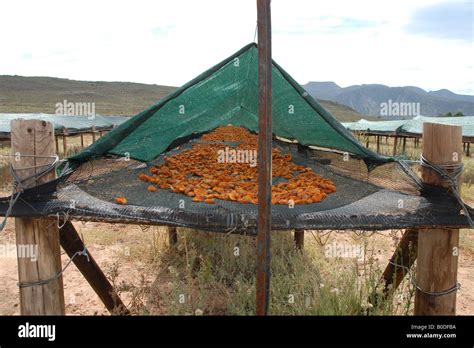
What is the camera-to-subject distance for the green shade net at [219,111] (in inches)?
112

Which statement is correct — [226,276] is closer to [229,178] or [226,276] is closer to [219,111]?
[229,178]

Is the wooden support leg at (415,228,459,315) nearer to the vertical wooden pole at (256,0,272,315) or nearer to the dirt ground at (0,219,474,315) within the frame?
the vertical wooden pole at (256,0,272,315)

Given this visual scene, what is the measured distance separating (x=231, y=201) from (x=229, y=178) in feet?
2.54

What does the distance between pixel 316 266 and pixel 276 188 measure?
1.71 meters

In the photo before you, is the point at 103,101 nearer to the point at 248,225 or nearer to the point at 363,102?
the point at 248,225

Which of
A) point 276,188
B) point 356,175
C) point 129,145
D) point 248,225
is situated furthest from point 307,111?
point 248,225

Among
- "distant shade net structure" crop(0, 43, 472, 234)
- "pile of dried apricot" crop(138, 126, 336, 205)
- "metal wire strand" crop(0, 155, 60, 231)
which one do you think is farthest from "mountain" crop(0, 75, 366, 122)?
"metal wire strand" crop(0, 155, 60, 231)

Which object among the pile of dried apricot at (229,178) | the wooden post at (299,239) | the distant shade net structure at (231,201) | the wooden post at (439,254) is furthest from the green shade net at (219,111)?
the wooden post at (299,239)

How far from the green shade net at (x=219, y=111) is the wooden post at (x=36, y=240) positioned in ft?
2.26

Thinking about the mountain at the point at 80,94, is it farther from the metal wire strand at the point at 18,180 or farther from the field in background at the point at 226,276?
the metal wire strand at the point at 18,180

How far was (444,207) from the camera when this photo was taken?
1.93 m

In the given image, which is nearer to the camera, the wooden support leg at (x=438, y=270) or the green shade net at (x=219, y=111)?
the wooden support leg at (x=438, y=270)

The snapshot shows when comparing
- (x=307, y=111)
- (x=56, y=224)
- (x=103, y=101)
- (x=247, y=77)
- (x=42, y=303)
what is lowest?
(x=42, y=303)

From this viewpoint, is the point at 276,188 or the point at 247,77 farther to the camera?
the point at 247,77
